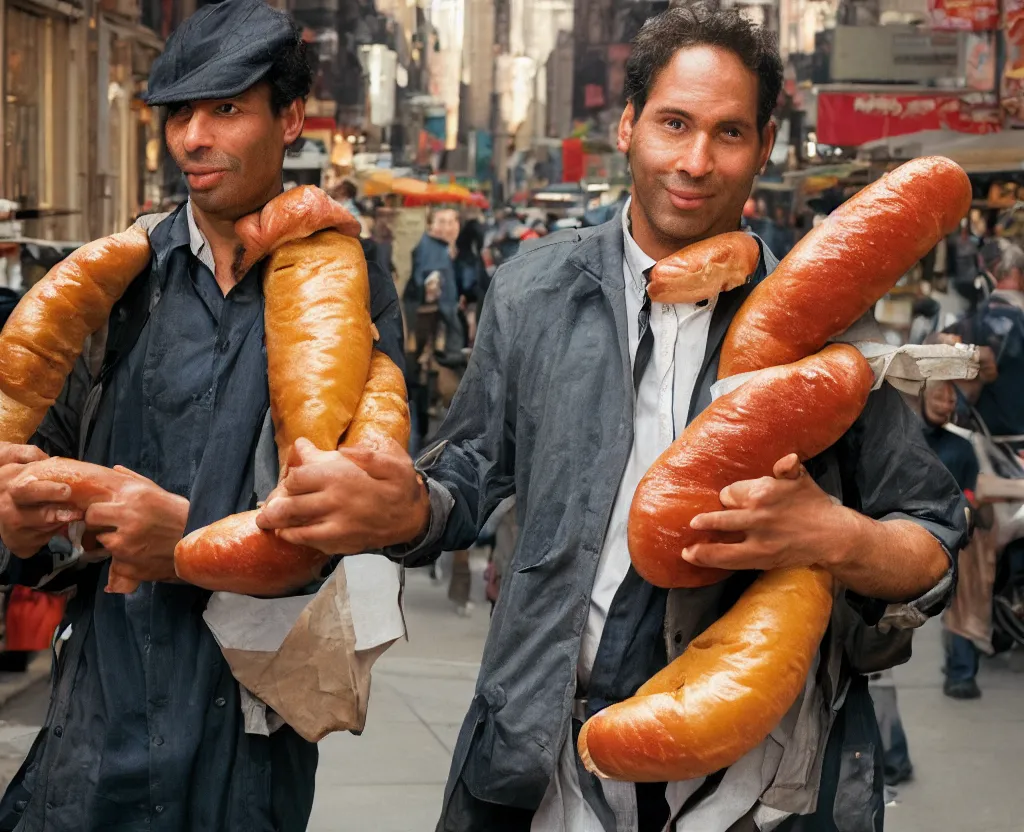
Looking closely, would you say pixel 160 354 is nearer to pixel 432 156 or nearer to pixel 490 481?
pixel 490 481

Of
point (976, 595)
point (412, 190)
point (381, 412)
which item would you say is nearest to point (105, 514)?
point (381, 412)

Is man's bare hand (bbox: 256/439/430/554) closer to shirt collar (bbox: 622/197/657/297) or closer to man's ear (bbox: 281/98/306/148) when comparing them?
shirt collar (bbox: 622/197/657/297)

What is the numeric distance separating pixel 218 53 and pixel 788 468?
1432 millimetres

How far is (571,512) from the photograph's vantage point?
273 centimetres

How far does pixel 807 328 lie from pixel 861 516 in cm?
32

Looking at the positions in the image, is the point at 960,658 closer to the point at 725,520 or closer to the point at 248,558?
the point at 725,520

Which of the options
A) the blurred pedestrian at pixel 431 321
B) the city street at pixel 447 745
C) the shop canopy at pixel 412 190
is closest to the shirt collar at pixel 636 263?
the city street at pixel 447 745

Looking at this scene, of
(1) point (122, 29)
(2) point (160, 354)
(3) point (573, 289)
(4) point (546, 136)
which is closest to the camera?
(3) point (573, 289)

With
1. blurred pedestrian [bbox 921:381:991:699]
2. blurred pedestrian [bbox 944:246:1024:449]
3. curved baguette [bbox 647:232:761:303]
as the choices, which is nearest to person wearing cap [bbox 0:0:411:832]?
curved baguette [bbox 647:232:761:303]

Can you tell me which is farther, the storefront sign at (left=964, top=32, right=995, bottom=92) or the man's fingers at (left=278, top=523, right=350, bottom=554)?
the storefront sign at (left=964, top=32, right=995, bottom=92)

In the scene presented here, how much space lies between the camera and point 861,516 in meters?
2.53

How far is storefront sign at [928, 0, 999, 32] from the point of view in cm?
1559

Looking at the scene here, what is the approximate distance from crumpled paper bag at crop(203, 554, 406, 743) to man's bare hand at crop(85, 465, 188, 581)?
158 mm

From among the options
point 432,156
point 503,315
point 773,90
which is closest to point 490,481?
point 503,315
